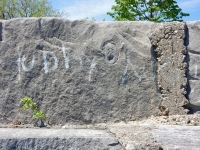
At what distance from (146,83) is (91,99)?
0.63 meters

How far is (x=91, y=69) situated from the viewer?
13.1 ft

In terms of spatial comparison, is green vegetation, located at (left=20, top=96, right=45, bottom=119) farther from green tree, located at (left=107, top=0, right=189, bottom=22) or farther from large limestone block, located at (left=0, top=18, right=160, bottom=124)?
green tree, located at (left=107, top=0, right=189, bottom=22)

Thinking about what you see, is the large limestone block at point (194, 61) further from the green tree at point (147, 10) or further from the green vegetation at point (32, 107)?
the green tree at point (147, 10)

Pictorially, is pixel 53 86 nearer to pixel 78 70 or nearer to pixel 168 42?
pixel 78 70

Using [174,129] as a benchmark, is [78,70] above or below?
above

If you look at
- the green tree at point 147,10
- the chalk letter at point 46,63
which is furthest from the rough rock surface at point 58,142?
the green tree at point 147,10

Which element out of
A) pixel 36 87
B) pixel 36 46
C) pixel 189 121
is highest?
pixel 36 46

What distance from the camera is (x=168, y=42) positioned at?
412cm

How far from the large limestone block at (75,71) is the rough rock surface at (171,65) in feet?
0.30

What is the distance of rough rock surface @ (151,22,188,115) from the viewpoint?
4.01 meters

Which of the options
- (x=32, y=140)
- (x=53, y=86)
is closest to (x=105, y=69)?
(x=53, y=86)

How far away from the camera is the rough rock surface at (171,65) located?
4.01m

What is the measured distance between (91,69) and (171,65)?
0.90 m

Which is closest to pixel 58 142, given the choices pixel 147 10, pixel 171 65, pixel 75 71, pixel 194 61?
pixel 75 71
